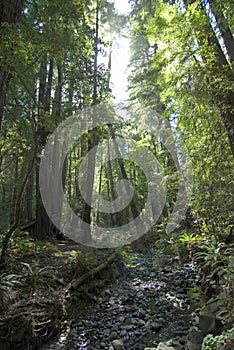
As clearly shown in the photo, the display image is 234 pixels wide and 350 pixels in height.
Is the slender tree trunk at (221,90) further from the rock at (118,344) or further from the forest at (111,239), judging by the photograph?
the rock at (118,344)

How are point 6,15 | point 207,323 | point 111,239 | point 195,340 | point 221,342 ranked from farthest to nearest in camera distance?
1. point 111,239
2. point 6,15
3. point 207,323
4. point 195,340
5. point 221,342

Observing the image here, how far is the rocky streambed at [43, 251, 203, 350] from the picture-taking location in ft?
11.6

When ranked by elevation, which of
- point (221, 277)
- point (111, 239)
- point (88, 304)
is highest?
point (111, 239)

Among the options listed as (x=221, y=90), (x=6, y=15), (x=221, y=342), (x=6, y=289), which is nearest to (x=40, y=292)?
(x=6, y=289)

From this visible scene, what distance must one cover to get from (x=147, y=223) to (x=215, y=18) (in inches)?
424

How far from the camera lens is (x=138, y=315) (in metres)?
4.45

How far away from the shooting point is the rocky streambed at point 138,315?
3.55 metres

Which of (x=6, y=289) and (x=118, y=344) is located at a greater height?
(x=6, y=289)

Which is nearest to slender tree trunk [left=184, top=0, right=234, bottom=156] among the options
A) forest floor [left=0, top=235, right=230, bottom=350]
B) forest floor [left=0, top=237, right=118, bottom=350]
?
forest floor [left=0, top=235, right=230, bottom=350]

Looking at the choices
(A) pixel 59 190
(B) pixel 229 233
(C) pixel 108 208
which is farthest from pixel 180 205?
(C) pixel 108 208

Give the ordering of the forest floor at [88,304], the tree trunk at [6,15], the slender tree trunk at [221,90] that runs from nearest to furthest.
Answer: the forest floor at [88,304] < the tree trunk at [6,15] < the slender tree trunk at [221,90]

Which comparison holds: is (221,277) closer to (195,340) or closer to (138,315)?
(195,340)

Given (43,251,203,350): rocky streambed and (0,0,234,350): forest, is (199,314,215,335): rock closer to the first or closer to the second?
(0,0,234,350): forest

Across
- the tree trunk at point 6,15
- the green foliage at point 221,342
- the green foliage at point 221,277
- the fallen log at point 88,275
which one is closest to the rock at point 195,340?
the green foliage at point 221,277
